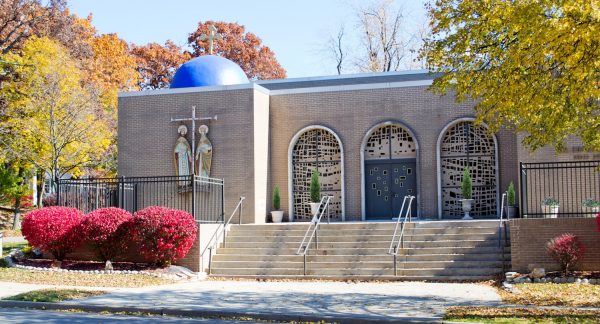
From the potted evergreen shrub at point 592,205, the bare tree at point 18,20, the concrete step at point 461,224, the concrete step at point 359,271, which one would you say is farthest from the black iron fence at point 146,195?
the bare tree at point 18,20

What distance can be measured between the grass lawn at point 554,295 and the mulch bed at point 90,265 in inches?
344

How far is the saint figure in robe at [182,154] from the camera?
953 inches

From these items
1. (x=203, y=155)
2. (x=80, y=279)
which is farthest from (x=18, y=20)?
(x=80, y=279)

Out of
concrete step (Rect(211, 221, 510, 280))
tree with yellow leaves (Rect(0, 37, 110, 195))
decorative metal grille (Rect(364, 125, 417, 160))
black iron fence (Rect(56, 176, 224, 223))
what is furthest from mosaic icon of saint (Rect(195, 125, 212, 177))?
tree with yellow leaves (Rect(0, 37, 110, 195))

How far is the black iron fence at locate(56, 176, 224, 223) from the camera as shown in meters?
21.5

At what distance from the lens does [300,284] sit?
16812 millimetres

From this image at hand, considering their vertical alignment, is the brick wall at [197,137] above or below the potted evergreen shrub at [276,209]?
above

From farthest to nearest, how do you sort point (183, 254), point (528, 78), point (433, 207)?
point (433, 207)
point (183, 254)
point (528, 78)

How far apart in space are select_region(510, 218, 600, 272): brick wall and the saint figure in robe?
11284mm

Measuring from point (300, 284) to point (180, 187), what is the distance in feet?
25.9

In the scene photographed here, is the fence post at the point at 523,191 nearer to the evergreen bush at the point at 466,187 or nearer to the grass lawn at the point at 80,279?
the evergreen bush at the point at 466,187

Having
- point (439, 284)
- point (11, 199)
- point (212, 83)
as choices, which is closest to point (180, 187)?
point (212, 83)

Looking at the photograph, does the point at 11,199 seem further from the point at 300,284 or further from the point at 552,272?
the point at 552,272

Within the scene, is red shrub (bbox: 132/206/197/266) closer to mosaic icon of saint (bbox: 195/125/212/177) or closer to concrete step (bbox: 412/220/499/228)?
mosaic icon of saint (bbox: 195/125/212/177)
